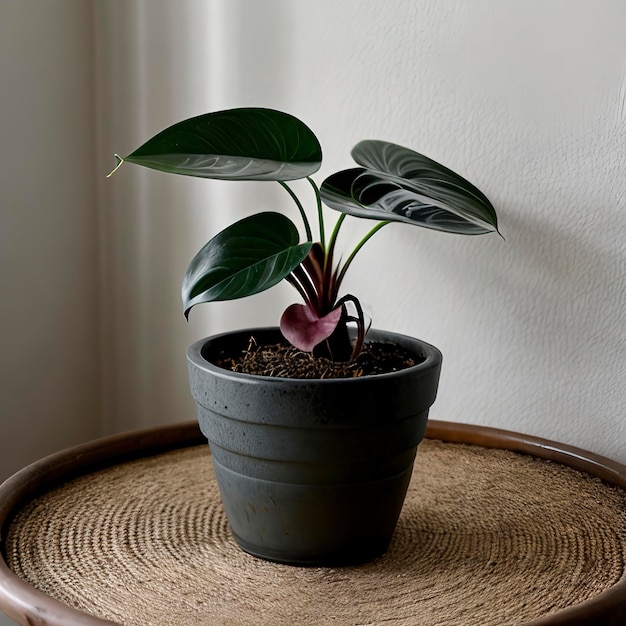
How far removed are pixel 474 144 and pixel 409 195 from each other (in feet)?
1.23

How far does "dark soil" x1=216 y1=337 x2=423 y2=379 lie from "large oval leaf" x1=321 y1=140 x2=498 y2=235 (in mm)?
171

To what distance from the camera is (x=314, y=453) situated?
77cm

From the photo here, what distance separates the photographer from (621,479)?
0.98 metres

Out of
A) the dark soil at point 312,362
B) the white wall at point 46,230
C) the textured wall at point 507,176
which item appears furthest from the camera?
the white wall at point 46,230

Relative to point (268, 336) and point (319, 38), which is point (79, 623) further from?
point (319, 38)

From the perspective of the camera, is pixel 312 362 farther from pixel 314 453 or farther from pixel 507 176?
pixel 507 176

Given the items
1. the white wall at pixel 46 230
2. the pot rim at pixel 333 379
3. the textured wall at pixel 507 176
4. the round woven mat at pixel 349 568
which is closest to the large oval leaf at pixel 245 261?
the pot rim at pixel 333 379

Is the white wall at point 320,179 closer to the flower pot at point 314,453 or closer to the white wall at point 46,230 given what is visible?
the white wall at point 46,230

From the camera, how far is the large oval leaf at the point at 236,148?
73 centimetres

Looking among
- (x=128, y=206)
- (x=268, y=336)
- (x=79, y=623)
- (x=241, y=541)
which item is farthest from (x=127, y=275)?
(x=79, y=623)

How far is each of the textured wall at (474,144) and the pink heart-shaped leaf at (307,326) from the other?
1.34 feet

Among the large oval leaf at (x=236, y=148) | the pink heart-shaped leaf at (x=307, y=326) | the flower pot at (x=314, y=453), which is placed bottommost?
the flower pot at (x=314, y=453)

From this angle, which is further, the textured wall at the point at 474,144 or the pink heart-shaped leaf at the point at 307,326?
the textured wall at the point at 474,144

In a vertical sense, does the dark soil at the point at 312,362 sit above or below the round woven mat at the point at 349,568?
above
